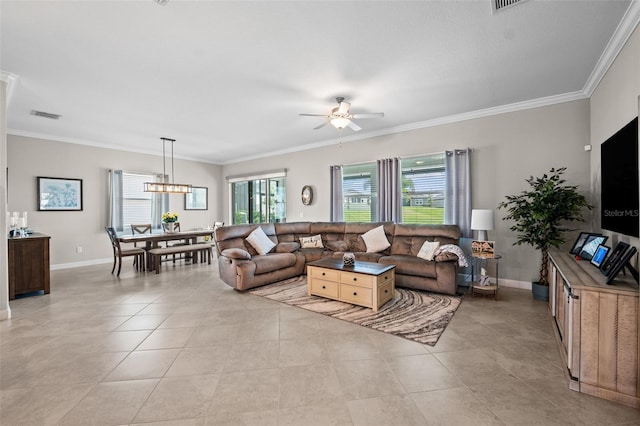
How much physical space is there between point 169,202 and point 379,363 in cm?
721

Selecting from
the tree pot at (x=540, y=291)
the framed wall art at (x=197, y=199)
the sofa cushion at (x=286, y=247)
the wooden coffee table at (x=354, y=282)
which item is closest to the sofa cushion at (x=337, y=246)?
the sofa cushion at (x=286, y=247)

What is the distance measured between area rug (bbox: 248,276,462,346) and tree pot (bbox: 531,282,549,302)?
997 mm

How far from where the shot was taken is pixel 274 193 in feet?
25.6

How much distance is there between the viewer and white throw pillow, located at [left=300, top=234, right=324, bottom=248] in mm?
5656

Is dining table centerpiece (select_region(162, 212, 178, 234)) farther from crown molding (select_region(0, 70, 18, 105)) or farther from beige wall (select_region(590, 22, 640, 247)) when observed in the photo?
beige wall (select_region(590, 22, 640, 247))

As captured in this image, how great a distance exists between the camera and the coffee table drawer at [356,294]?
3485mm

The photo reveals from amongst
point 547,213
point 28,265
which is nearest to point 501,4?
point 547,213

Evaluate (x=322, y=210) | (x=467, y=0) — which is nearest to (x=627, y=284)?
(x=467, y=0)

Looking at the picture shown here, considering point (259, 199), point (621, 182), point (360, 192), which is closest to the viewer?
point (621, 182)

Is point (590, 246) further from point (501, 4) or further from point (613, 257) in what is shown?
point (501, 4)

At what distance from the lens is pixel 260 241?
17.1 feet

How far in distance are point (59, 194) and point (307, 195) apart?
529 centimetres

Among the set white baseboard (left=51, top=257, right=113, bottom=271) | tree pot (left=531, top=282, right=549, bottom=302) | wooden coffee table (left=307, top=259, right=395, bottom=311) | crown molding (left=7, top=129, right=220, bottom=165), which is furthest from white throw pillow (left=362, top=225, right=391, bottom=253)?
white baseboard (left=51, top=257, right=113, bottom=271)

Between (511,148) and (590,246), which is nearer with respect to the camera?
(590,246)
